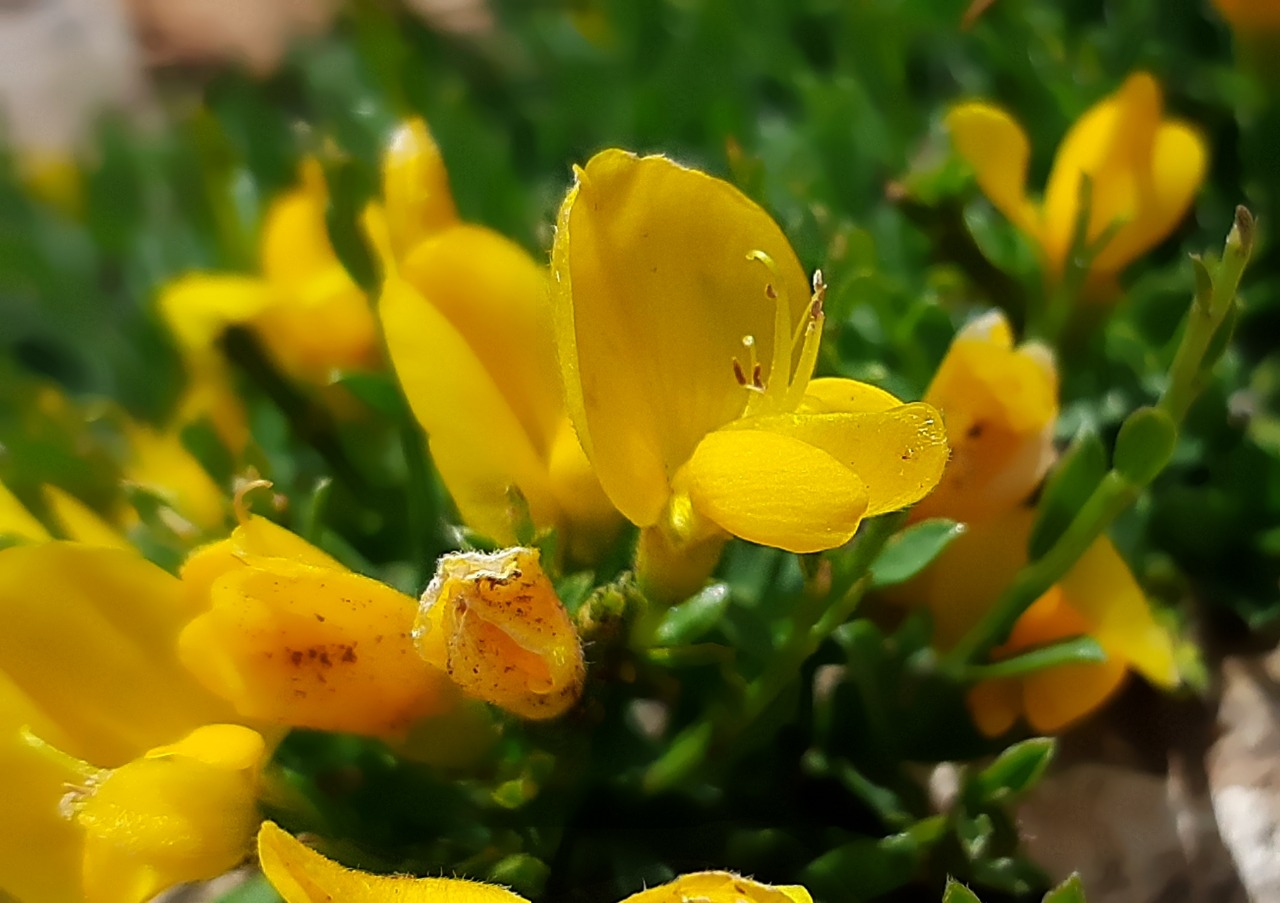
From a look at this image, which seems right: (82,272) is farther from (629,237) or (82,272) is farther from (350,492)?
(629,237)

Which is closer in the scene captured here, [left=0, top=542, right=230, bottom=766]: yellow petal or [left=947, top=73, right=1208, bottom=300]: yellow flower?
[left=0, top=542, right=230, bottom=766]: yellow petal

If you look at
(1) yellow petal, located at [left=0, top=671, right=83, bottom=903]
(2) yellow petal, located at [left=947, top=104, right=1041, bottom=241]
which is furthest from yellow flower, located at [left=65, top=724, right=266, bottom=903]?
(2) yellow petal, located at [left=947, top=104, right=1041, bottom=241]

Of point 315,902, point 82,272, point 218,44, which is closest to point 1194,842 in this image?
point 315,902

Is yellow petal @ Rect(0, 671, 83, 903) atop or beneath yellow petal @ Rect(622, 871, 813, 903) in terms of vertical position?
beneath

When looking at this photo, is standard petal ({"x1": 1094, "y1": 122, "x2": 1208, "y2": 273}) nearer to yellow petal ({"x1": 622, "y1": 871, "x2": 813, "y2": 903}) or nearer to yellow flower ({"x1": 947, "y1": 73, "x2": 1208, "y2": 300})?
yellow flower ({"x1": 947, "y1": 73, "x2": 1208, "y2": 300})

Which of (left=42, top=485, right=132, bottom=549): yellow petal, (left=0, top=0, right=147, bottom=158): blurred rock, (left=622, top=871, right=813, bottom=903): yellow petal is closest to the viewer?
(left=622, top=871, right=813, bottom=903): yellow petal

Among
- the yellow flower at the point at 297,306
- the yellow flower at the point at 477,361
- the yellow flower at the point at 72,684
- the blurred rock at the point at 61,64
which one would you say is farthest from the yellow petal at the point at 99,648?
the blurred rock at the point at 61,64

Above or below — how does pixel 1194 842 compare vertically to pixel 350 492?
below
